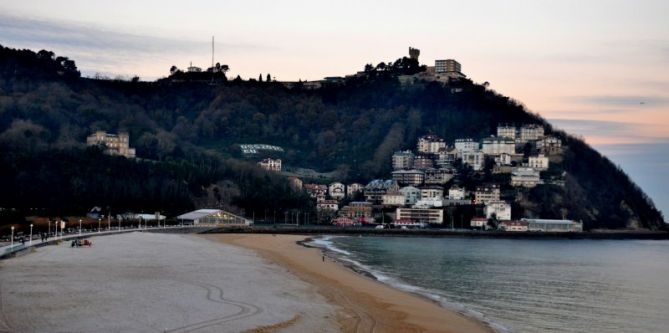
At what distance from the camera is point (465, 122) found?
188 m

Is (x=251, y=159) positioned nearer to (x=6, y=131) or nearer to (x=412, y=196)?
(x=412, y=196)

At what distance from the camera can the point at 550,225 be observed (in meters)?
127

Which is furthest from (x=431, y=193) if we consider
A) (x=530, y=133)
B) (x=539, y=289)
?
(x=539, y=289)

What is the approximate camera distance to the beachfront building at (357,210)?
13950 cm

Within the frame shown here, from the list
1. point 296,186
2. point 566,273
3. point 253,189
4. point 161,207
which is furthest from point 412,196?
point 566,273

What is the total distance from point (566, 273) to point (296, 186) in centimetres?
10477

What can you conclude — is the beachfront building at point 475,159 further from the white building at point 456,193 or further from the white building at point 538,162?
the white building at point 456,193

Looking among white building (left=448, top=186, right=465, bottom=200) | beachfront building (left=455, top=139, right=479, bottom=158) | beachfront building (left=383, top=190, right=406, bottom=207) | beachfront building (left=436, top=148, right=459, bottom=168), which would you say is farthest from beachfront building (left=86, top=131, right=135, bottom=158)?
beachfront building (left=455, top=139, right=479, bottom=158)

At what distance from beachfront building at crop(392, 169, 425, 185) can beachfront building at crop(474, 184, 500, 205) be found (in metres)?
19.3

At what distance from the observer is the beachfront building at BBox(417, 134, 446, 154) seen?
17815 centimetres

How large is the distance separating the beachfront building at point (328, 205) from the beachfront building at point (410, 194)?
13028 mm

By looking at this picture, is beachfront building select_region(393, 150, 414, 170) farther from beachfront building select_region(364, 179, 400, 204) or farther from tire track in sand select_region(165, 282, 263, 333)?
tire track in sand select_region(165, 282, 263, 333)

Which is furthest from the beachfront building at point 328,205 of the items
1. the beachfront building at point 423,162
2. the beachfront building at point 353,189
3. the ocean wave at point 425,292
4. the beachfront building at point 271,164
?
the ocean wave at point 425,292

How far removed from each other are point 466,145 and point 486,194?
3005 centimetres
